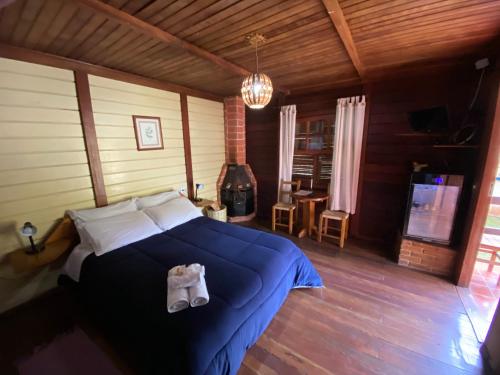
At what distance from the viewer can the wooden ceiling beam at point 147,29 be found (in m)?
1.31

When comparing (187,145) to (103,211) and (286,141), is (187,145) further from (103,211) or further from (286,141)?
(286,141)

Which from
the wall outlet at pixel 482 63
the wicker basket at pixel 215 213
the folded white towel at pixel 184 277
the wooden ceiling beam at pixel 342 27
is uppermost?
the wooden ceiling beam at pixel 342 27

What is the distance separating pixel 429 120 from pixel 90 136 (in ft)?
12.5

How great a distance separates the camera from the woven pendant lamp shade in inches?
67.1

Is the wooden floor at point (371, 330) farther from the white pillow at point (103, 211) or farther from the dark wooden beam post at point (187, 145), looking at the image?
the dark wooden beam post at point (187, 145)

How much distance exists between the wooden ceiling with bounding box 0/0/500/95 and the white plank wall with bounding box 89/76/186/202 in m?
0.32

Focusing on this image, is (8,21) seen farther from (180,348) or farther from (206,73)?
(180,348)

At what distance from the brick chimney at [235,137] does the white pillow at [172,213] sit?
1234 mm

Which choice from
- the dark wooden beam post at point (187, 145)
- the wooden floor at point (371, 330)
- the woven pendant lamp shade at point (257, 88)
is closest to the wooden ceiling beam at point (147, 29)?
the woven pendant lamp shade at point (257, 88)

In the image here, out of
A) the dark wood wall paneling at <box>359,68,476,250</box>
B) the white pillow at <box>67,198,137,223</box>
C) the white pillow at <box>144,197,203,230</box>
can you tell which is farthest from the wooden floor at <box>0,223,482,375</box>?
the white pillow at <box>144,197,203,230</box>

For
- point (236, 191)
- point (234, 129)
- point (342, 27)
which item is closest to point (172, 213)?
point (236, 191)

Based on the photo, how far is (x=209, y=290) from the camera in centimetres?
146

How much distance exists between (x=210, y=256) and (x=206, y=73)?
2180 mm

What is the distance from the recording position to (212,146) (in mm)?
3836
